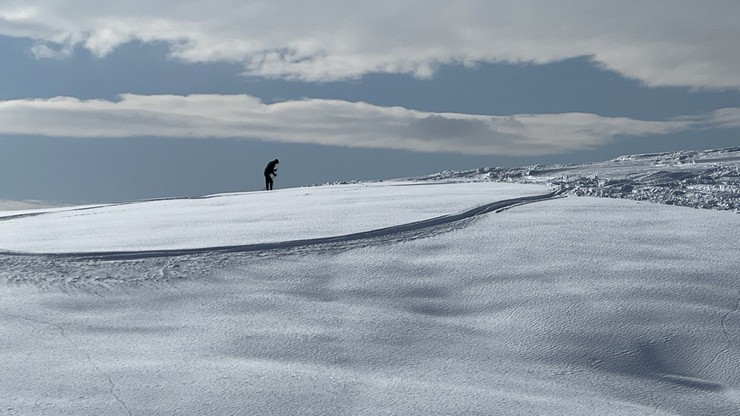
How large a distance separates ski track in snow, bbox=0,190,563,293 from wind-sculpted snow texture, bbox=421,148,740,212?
3681mm

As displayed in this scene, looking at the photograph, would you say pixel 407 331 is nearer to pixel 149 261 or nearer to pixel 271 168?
pixel 149 261

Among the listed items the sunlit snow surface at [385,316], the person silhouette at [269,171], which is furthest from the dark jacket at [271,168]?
the sunlit snow surface at [385,316]

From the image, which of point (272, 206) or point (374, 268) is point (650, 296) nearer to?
point (374, 268)

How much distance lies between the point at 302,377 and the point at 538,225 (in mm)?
4750

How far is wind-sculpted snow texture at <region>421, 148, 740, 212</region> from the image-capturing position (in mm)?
11211

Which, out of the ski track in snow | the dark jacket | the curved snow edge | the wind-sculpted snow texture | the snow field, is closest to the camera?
the snow field

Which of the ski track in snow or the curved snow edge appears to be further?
the curved snow edge

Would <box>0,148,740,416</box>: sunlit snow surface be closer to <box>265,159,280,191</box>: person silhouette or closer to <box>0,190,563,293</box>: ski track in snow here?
<box>0,190,563,293</box>: ski track in snow

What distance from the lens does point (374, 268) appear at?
7.48 meters

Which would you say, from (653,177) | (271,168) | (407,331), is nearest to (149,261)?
(407,331)

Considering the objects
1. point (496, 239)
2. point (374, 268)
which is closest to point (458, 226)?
point (496, 239)

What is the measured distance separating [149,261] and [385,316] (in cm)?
288

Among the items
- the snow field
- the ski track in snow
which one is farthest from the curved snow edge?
the snow field

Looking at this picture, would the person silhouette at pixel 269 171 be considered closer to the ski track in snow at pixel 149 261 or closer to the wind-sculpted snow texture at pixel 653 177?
the wind-sculpted snow texture at pixel 653 177
